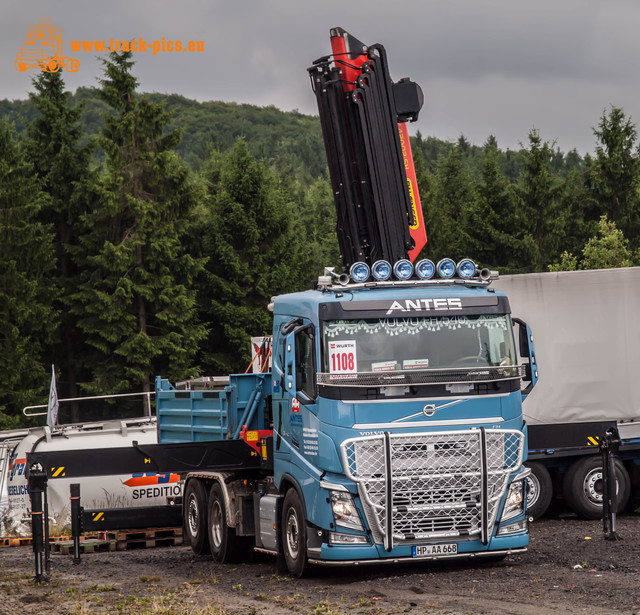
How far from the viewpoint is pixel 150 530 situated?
18.5 meters

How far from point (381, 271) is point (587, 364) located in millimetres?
7119

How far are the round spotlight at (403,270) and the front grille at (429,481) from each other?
196cm

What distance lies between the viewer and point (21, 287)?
39.8 meters

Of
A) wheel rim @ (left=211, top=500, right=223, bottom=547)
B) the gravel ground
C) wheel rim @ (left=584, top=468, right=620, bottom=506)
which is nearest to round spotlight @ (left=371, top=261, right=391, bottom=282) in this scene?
the gravel ground

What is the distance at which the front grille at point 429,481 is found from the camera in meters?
11.6

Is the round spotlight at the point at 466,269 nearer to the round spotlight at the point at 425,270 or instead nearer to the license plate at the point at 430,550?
the round spotlight at the point at 425,270

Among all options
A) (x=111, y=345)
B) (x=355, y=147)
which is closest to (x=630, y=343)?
(x=355, y=147)

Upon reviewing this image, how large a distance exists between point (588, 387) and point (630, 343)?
1042mm

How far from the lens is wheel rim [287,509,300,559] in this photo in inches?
487

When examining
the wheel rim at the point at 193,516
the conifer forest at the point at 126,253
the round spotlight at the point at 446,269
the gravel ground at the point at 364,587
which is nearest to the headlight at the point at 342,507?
the gravel ground at the point at 364,587

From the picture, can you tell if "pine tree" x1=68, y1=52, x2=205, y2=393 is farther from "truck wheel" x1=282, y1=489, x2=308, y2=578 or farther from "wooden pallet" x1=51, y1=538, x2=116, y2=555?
"truck wheel" x1=282, y1=489, x2=308, y2=578

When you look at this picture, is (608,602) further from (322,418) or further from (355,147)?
(355,147)

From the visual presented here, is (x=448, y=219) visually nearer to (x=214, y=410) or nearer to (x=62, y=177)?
(x=62, y=177)

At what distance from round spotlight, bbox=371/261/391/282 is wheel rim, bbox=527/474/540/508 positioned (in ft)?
22.3
